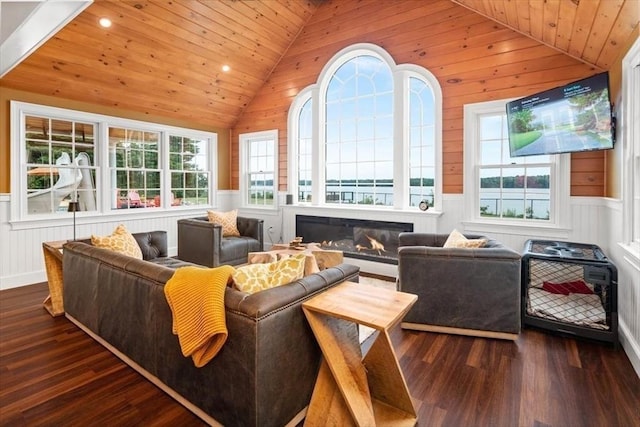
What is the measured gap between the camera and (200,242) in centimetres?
472

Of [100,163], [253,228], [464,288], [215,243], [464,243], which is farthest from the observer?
[253,228]

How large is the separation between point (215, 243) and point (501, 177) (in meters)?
3.64

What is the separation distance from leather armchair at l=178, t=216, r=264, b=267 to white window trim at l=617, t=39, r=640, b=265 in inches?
163

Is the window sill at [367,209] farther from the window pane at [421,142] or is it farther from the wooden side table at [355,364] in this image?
the wooden side table at [355,364]

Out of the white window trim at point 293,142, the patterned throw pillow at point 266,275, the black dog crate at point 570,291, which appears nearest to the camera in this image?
the patterned throw pillow at point 266,275

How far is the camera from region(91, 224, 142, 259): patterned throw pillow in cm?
298

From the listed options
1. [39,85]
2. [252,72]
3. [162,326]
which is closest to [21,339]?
[162,326]

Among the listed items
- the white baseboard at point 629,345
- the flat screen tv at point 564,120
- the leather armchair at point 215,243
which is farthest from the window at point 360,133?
the white baseboard at point 629,345

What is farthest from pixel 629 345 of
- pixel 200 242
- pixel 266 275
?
pixel 200 242

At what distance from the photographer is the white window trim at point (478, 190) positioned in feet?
12.0

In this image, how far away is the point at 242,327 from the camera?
1585 mm

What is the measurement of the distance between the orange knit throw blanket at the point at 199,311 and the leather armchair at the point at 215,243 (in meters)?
2.83

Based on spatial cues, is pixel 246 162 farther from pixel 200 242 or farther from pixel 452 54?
pixel 452 54

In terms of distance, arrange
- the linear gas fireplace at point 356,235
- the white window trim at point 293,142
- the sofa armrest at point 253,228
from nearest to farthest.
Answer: the linear gas fireplace at point 356,235 → the sofa armrest at point 253,228 → the white window trim at point 293,142
